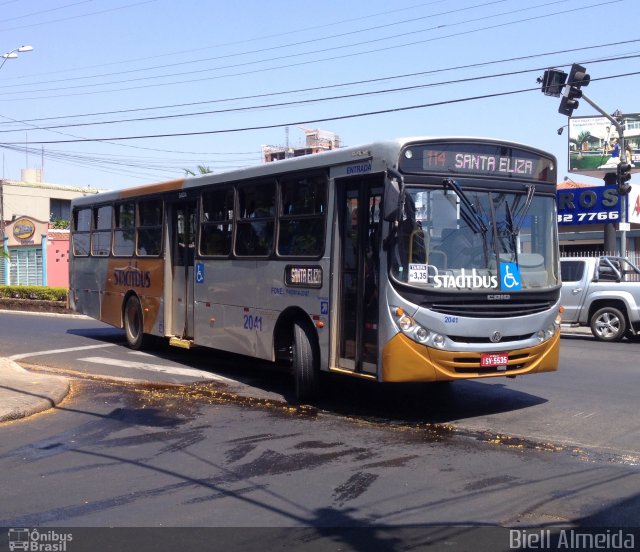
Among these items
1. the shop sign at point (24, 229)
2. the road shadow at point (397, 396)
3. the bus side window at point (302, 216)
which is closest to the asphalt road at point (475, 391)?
the road shadow at point (397, 396)

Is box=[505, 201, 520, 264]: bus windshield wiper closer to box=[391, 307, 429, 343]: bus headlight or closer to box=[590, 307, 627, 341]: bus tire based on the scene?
box=[391, 307, 429, 343]: bus headlight

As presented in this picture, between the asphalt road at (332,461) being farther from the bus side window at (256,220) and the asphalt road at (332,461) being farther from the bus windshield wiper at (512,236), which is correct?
the bus side window at (256,220)

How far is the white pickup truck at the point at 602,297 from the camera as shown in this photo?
17.4m

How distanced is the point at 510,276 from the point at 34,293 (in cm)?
2646

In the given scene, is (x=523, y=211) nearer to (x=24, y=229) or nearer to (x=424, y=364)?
(x=424, y=364)

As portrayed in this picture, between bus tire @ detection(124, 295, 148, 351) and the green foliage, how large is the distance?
581 inches

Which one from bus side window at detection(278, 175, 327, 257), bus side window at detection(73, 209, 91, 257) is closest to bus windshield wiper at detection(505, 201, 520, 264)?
bus side window at detection(278, 175, 327, 257)

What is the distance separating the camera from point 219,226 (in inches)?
496

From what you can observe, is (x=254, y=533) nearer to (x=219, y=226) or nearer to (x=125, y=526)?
(x=125, y=526)

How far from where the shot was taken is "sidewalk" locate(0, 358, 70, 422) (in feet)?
32.3

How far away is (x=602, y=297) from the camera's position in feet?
58.1

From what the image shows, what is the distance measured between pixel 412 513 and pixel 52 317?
23.4m

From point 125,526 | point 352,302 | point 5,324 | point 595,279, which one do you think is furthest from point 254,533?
point 5,324

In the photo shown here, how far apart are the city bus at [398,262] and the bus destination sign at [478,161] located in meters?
0.02
